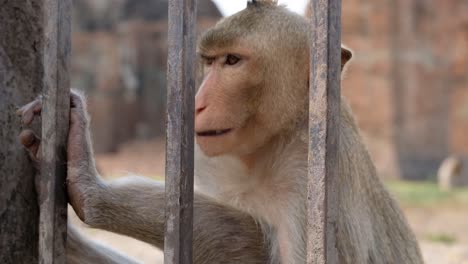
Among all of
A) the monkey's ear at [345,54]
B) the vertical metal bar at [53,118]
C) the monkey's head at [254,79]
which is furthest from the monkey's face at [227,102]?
the vertical metal bar at [53,118]

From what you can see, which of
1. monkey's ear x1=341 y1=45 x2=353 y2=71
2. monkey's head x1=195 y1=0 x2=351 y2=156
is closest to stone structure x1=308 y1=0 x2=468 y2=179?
monkey's ear x1=341 y1=45 x2=353 y2=71

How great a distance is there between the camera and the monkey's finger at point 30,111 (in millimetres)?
2600

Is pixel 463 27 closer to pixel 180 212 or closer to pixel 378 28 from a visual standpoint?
pixel 378 28

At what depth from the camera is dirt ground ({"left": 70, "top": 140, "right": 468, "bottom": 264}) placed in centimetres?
666

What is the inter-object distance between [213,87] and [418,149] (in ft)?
70.0

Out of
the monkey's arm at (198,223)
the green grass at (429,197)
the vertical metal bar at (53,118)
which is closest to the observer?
the vertical metal bar at (53,118)

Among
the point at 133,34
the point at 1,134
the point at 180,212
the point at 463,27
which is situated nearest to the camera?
the point at 180,212

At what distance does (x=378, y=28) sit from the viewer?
2305 centimetres

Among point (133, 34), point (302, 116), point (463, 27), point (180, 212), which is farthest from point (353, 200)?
point (133, 34)

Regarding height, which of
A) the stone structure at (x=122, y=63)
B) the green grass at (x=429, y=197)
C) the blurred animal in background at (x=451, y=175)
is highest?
the stone structure at (x=122, y=63)

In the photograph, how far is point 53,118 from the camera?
250 cm

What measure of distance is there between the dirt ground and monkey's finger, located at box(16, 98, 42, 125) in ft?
2.33

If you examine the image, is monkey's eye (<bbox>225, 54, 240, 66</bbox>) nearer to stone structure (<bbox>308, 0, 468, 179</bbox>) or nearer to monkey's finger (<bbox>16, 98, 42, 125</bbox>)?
monkey's finger (<bbox>16, 98, 42, 125</bbox>)

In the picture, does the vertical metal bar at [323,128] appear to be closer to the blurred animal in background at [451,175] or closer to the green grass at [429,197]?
the green grass at [429,197]
